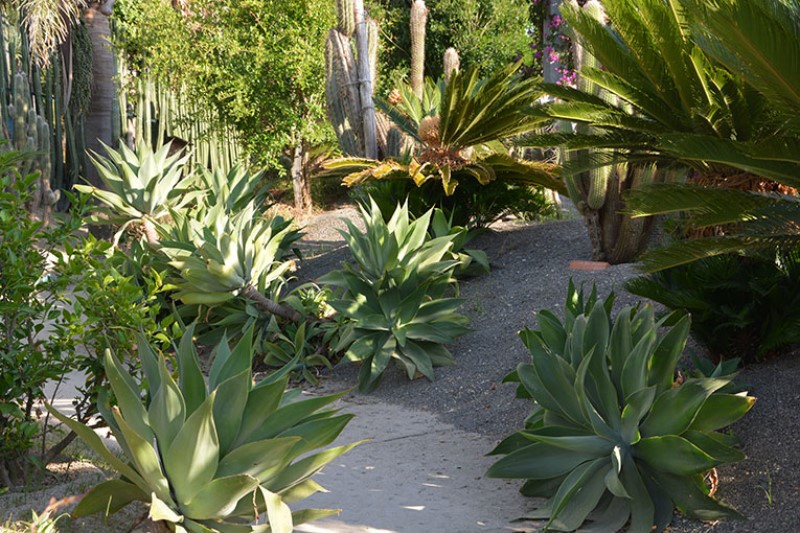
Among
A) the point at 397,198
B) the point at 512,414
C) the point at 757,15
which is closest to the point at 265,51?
the point at 397,198

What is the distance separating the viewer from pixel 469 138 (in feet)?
27.4

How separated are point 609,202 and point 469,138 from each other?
1.74 metres

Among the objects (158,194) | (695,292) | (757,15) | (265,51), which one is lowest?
(695,292)

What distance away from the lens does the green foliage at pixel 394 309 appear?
20.6ft

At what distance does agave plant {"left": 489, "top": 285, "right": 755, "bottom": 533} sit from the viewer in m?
3.60

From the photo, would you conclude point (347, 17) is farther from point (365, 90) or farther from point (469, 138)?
point (469, 138)

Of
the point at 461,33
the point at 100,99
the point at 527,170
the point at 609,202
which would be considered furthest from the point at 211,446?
the point at 461,33

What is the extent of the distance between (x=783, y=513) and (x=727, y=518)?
0.72ft

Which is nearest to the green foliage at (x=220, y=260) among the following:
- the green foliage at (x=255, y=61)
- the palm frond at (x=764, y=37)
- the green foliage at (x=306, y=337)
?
the green foliage at (x=306, y=337)

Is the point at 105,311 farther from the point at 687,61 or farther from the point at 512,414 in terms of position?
the point at 687,61

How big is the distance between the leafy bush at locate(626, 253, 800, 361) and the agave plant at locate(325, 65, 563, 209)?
10.6 feet

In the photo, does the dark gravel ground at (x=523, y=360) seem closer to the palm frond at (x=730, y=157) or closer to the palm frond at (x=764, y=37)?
the palm frond at (x=730, y=157)

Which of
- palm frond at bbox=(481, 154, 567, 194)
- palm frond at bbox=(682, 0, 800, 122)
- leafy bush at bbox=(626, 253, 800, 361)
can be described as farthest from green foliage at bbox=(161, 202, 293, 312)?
palm frond at bbox=(682, 0, 800, 122)

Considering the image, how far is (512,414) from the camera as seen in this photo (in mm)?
5418
